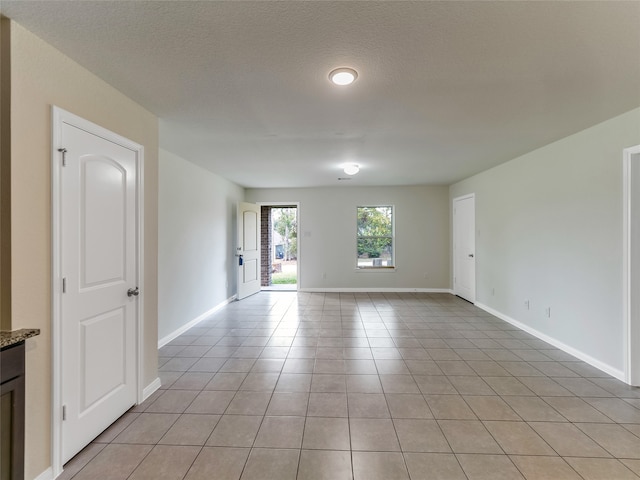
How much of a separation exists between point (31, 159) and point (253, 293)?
5247mm

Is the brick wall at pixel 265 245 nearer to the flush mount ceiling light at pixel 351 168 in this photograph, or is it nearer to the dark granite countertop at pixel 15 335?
the flush mount ceiling light at pixel 351 168

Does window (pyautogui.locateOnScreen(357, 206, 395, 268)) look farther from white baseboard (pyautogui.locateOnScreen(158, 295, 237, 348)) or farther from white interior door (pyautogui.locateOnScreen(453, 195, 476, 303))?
white baseboard (pyautogui.locateOnScreen(158, 295, 237, 348))

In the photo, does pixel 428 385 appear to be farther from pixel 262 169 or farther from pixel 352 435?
pixel 262 169

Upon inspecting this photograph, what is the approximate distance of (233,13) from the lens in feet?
4.50

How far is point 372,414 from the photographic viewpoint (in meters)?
2.19

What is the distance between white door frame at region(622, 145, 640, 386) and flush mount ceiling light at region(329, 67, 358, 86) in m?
2.57

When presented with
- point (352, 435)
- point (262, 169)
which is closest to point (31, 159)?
point (352, 435)

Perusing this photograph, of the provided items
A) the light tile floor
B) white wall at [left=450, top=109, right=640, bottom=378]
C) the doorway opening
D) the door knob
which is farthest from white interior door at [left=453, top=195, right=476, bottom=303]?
the door knob

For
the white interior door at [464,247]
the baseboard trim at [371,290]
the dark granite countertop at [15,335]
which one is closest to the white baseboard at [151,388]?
the dark granite countertop at [15,335]

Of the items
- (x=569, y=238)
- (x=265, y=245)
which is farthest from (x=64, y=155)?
(x=265, y=245)

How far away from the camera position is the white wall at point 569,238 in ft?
8.89

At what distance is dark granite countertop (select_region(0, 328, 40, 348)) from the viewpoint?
134cm

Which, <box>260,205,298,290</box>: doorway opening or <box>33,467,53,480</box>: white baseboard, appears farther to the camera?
<box>260,205,298,290</box>: doorway opening

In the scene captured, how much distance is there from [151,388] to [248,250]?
3.93 meters
